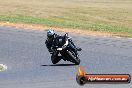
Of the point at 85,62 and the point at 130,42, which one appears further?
the point at 130,42

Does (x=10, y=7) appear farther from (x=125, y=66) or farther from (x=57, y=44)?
(x=57, y=44)

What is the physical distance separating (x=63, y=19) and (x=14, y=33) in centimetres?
1272

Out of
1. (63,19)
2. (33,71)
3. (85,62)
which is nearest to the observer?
(33,71)

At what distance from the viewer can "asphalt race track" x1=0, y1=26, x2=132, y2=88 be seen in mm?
13609

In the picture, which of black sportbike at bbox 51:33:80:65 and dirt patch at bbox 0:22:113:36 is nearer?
black sportbike at bbox 51:33:80:65

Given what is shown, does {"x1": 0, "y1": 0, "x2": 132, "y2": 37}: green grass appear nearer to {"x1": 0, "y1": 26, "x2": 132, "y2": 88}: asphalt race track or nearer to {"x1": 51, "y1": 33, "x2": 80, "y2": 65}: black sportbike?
{"x1": 0, "y1": 26, "x2": 132, "y2": 88}: asphalt race track

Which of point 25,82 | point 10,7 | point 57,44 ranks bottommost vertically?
point 10,7

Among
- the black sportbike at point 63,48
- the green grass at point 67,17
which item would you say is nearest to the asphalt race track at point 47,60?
the black sportbike at point 63,48

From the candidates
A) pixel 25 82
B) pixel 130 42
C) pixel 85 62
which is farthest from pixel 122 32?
pixel 25 82

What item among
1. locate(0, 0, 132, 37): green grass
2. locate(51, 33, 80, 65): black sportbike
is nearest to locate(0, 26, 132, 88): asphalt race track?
locate(51, 33, 80, 65): black sportbike

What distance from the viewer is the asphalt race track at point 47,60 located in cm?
1361

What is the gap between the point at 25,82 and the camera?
13422 mm

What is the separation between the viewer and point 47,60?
1986 centimetres

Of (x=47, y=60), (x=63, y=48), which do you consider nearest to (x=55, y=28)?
(x=47, y=60)
